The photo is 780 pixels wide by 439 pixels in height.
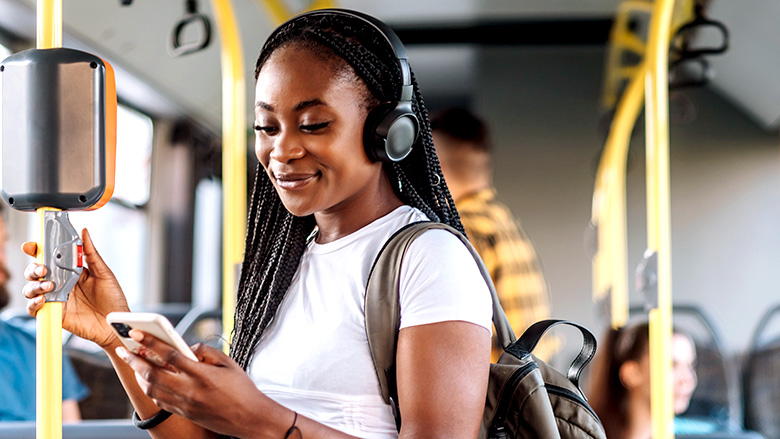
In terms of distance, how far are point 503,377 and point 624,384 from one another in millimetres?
2405

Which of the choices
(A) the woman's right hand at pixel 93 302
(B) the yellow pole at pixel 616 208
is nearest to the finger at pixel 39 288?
(A) the woman's right hand at pixel 93 302

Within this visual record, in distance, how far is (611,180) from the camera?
15.8ft

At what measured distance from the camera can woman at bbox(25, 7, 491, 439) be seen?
1.02 meters

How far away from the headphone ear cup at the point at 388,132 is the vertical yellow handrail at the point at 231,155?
1389 millimetres

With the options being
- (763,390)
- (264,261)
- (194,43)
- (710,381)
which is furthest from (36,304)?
(710,381)

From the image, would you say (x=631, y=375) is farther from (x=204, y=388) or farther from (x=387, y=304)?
(x=204, y=388)

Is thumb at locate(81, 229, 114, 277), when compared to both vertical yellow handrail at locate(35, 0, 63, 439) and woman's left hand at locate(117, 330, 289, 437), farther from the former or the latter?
woman's left hand at locate(117, 330, 289, 437)

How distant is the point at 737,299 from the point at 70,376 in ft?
20.5

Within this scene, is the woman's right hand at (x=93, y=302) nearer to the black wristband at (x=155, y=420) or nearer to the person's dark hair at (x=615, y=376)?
the black wristband at (x=155, y=420)

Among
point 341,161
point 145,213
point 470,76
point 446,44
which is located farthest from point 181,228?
point 341,161

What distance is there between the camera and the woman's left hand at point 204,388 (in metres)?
0.94

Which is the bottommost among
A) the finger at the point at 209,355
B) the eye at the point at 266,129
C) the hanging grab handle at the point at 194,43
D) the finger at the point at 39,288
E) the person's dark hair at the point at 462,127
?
the finger at the point at 209,355

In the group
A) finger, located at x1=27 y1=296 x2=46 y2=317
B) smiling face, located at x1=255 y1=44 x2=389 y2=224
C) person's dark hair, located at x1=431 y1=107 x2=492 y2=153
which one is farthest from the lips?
person's dark hair, located at x1=431 y1=107 x2=492 y2=153

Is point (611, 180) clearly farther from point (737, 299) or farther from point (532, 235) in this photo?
point (737, 299)
